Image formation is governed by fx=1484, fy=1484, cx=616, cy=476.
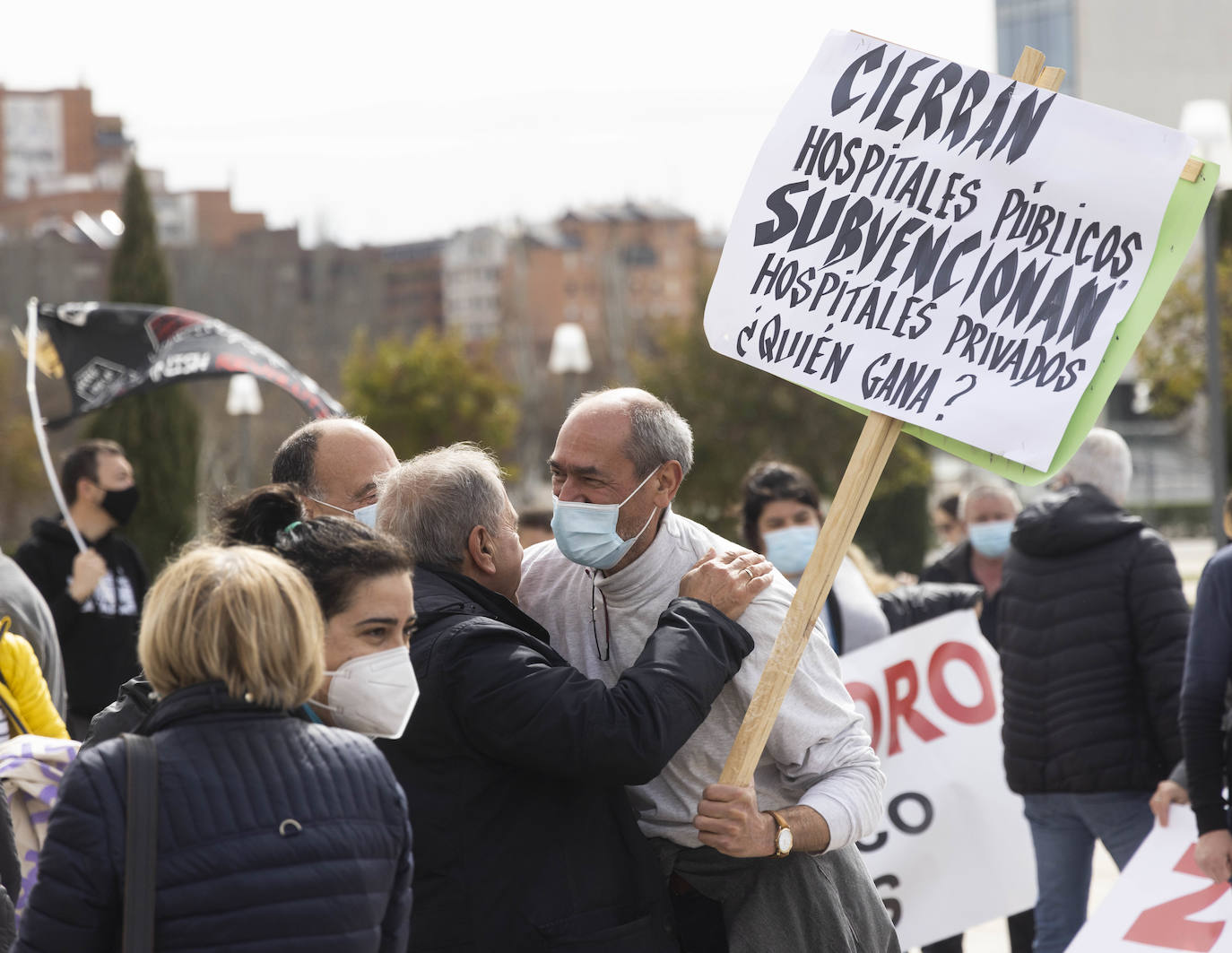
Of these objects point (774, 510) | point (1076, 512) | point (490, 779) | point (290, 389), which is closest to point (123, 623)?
point (290, 389)

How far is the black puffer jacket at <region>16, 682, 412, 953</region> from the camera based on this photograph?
2.01 meters

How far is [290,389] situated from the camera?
7215 millimetres

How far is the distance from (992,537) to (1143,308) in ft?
14.7

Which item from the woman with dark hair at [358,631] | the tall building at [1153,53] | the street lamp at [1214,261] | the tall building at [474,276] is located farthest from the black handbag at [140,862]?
the tall building at [474,276]

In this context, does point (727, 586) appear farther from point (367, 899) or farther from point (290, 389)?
point (290, 389)

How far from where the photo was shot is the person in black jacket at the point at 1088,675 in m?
4.98

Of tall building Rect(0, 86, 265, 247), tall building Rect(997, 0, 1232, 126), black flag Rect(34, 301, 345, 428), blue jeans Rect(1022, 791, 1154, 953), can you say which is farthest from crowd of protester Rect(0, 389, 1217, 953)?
tall building Rect(0, 86, 265, 247)

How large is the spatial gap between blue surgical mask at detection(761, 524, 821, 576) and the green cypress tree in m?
16.6

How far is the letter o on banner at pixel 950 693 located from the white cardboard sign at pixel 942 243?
3.04 meters

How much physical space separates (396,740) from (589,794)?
1.22 feet

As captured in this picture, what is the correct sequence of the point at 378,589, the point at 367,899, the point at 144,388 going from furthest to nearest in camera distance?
1. the point at 144,388
2. the point at 378,589
3. the point at 367,899

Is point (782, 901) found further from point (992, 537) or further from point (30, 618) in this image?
point (992, 537)

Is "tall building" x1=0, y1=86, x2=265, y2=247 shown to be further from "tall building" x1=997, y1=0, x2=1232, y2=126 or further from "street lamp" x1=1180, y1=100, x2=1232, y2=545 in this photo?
"street lamp" x1=1180, y1=100, x2=1232, y2=545

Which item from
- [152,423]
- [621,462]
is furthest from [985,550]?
[152,423]
